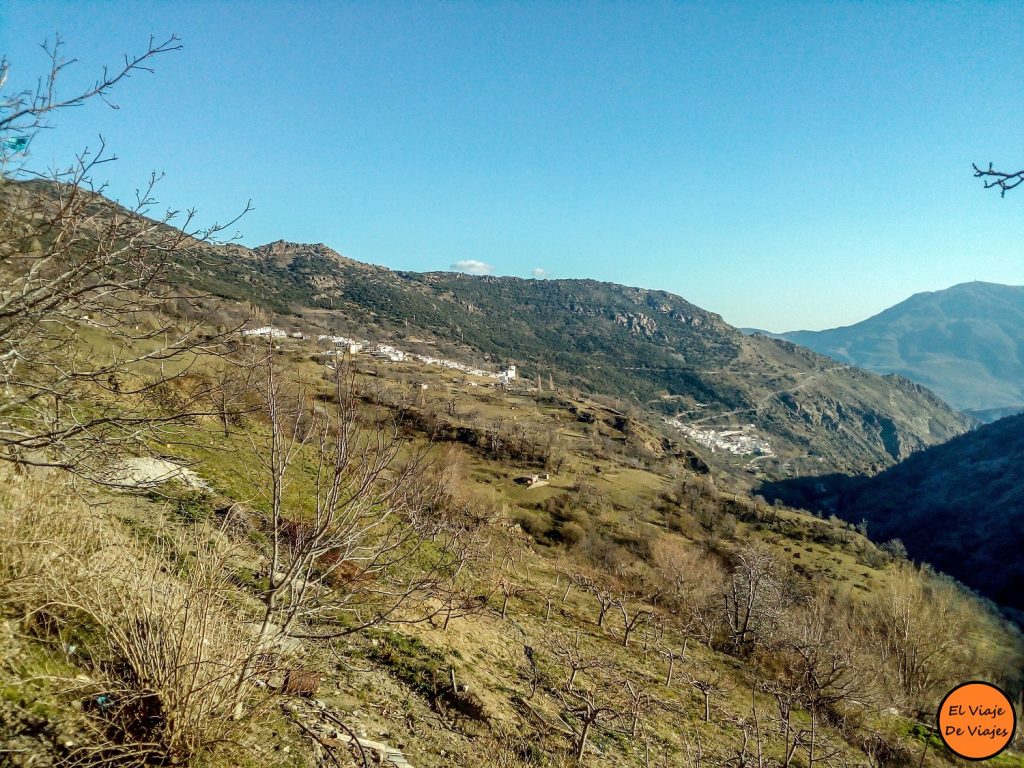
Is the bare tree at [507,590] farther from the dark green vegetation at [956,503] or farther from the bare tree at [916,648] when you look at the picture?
the dark green vegetation at [956,503]

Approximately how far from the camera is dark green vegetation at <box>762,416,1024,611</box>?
73.6 metres

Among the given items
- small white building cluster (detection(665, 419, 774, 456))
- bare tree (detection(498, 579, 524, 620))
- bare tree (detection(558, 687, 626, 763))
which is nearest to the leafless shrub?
bare tree (detection(558, 687, 626, 763))

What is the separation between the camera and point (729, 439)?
575ft

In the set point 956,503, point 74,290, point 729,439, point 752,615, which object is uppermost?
point 74,290

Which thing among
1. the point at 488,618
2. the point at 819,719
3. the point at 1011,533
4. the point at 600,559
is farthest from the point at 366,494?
the point at 1011,533

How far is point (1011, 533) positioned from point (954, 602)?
176ft

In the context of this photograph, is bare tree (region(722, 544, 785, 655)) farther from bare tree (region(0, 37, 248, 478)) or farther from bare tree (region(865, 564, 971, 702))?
bare tree (region(0, 37, 248, 478))

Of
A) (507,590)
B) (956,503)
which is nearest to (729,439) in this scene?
(956,503)

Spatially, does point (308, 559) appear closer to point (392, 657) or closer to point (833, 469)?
point (392, 657)

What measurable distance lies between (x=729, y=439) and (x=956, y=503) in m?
83.1

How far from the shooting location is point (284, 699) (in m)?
4.22

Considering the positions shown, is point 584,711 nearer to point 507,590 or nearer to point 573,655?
point 573,655

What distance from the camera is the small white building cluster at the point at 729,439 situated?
543 ft

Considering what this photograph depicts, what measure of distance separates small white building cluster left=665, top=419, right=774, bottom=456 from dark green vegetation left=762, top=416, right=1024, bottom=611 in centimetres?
3597
